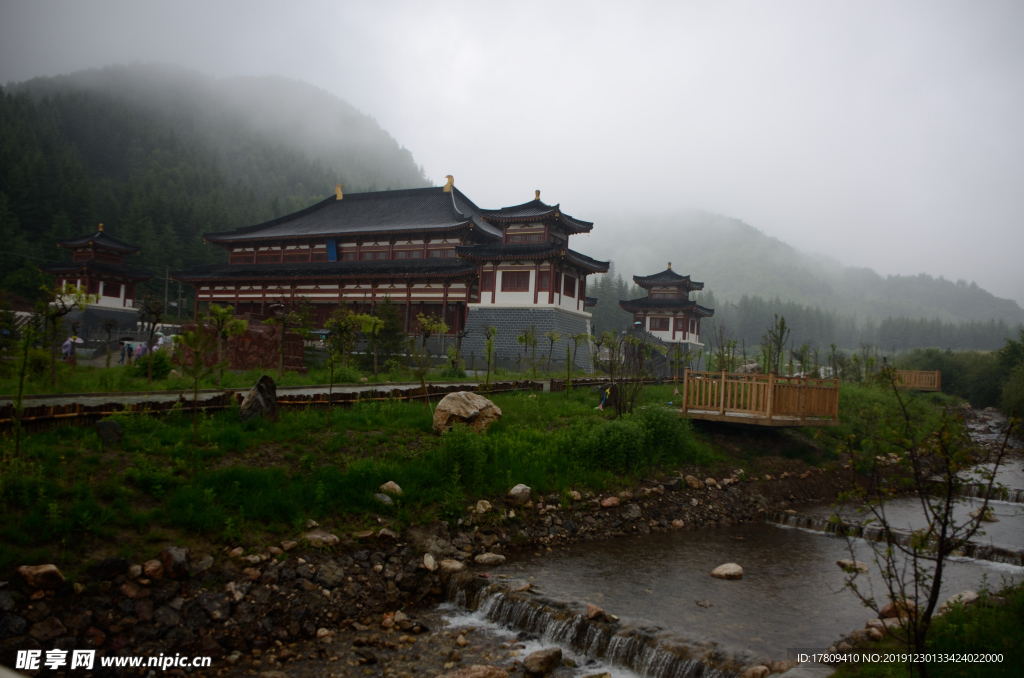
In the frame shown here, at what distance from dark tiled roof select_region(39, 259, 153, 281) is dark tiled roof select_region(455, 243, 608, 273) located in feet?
96.3

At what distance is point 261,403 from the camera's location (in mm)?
9633

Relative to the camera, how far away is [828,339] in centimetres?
10825

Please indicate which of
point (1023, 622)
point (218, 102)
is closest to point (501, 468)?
point (1023, 622)

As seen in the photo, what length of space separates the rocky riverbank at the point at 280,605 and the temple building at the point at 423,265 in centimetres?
2025

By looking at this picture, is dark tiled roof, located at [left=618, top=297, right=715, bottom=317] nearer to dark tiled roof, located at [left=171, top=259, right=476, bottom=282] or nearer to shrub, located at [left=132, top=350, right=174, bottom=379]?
dark tiled roof, located at [left=171, top=259, right=476, bottom=282]

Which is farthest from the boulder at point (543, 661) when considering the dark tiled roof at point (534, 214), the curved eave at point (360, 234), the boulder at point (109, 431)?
the curved eave at point (360, 234)

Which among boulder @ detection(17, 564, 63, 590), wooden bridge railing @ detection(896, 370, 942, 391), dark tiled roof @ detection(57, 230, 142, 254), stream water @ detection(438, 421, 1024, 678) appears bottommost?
stream water @ detection(438, 421, 1024, 678)

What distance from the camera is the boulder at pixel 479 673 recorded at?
Answer: 5328 mm

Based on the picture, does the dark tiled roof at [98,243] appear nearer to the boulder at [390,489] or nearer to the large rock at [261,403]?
the large rock at [261,403]

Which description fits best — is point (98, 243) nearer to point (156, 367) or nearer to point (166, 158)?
point (156, 367)

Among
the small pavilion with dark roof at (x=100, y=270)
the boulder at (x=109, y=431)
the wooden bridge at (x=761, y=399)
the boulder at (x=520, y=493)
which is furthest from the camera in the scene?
the small pavilion with dark roof at (x=100, y=270)

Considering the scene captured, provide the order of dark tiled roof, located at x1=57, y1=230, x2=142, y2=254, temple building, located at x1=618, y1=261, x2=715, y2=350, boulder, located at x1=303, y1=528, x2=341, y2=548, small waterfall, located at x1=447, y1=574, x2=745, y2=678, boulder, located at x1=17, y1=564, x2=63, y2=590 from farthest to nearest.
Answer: temple building, located at x1=618, y1=261, x2=715, y2=350 < dark tiled roof, located at x1=57, y1=230, x2=142, y2=254 < boulder, located at x1=303, y1=528, x2=341, y2=548 < small waterfall, located at x1=447, y1=574, x2=745, y2=678 < boulder, located at x1=17, y1=564, x2=63, y2=590

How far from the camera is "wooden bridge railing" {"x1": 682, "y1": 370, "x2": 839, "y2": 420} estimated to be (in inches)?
515

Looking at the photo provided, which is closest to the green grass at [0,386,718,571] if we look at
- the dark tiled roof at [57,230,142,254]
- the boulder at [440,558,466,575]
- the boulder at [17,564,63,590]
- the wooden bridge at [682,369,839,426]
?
the boulder at [17,564,63,590]
